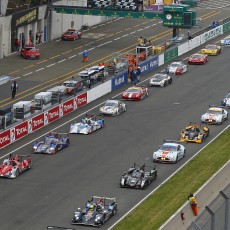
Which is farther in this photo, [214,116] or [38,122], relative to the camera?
[214,116]

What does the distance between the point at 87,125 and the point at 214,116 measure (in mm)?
10839

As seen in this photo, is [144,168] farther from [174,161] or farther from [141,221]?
[141,221]

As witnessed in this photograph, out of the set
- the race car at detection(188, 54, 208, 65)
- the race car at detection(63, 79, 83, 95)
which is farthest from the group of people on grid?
the race car at detection(63, 79, 83, 95)

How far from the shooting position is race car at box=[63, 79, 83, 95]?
294 ft

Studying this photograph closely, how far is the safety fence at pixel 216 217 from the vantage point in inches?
1521

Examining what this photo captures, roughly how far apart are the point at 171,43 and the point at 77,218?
62.3 m

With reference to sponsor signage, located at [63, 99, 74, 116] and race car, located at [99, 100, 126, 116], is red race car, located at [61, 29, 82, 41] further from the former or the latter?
race car, located at [99, 100, 126, 116]

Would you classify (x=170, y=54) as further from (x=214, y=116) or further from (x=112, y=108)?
(x=214, y=116)

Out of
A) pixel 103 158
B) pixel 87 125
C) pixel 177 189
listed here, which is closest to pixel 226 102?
pixel 87 125

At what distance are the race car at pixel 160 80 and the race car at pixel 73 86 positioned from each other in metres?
10.2

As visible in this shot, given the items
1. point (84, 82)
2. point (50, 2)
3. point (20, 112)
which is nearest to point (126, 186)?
point (20, 112)

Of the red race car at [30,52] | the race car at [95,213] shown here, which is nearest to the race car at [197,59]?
the red race car at [30,52]

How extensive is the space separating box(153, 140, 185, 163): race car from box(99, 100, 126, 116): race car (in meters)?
14.0

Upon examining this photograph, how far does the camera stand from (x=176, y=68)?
4146 inches
